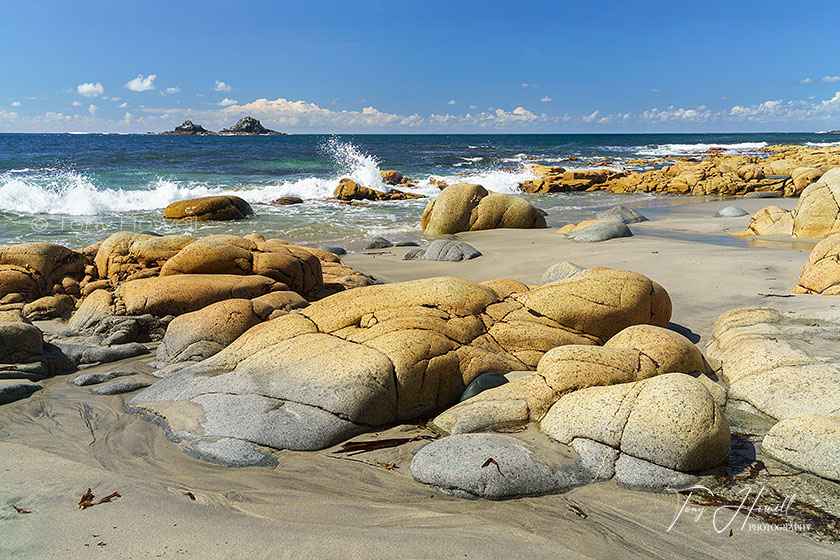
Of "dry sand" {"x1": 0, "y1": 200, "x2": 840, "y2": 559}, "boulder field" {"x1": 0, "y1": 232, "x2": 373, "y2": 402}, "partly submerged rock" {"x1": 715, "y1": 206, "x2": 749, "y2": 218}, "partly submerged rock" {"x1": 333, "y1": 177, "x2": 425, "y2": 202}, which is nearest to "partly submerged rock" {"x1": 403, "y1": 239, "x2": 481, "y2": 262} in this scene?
"boulder field" {"x1": 0, "y1": 232, "x2": 373, "y2": 402}

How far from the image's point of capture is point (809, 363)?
444 centimetres

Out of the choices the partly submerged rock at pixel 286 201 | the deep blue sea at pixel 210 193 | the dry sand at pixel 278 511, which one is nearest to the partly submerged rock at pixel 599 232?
the deep blue sea at pixel 210 193

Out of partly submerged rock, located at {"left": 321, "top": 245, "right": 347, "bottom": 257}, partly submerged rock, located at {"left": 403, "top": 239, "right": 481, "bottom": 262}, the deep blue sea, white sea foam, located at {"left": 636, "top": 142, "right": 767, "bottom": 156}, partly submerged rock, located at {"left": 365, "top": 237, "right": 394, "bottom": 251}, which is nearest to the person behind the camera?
partly submerged rock, located at {"left": 403, "top": 239, "right": 481, "bottom": 262}

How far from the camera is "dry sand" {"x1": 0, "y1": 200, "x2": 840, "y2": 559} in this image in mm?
2758

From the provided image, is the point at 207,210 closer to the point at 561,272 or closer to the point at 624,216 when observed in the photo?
the point at 624,216

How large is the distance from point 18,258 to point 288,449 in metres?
6.27

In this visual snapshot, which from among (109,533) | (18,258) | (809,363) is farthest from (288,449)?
(18,258)

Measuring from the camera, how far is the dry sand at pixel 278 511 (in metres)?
2.76

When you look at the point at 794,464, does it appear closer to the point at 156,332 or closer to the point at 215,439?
the point at 215,439

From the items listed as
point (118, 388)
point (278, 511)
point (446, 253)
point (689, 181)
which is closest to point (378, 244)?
point (446, 253)

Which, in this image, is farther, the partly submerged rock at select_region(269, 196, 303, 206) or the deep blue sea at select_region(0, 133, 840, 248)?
the partly submerged rock at select_region(269, 196, 303, 206)

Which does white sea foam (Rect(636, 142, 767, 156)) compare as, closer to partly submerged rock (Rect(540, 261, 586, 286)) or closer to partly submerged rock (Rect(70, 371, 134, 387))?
partly submerged rock (Rect(540, 261, 586, 286))

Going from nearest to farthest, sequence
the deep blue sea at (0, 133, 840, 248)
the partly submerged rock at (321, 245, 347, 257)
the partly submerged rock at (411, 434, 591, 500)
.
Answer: the partly submerged rock at (411, 434, 591, 500) → the partly submerged rock at (321, 245, 347, 257) → the deep blue sea at (0, 133, 840, 248)

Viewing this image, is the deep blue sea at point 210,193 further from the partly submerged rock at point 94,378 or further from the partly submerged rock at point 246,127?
the partly submerged rock at point 246,127
